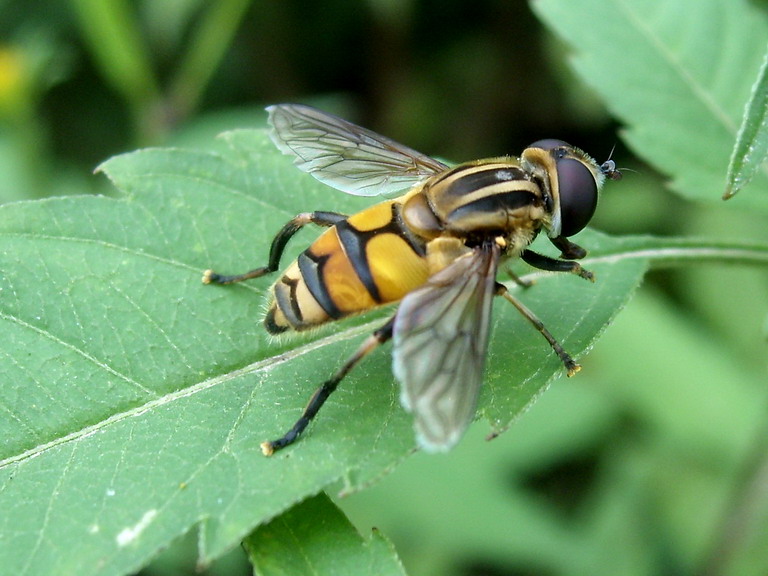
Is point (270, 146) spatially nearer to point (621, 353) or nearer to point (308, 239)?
point (308, 239)

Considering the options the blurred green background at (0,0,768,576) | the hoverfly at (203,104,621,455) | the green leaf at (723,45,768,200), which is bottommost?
the blurred green background at (0,0,768,576)

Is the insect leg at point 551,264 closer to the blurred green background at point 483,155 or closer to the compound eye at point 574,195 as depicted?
the compound eye at point 574,195

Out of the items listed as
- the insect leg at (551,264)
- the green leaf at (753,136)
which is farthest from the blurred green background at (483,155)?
the green leaf at (753,136)

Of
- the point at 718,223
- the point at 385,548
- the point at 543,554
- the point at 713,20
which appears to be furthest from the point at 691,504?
the point at 385,548

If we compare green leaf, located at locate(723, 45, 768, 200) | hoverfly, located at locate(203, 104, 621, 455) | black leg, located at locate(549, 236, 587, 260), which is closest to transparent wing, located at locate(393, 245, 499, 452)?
hoverfly, located at locate(203, 104, 621, 455)

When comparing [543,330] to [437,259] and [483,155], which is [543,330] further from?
[483,155]

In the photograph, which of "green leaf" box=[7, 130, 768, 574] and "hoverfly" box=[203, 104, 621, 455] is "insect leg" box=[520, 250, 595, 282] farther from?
"green leaf" box=[7, 130, 768, 574]

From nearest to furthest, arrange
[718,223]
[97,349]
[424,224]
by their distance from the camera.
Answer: [97,349]
[424,224]
[718,223]

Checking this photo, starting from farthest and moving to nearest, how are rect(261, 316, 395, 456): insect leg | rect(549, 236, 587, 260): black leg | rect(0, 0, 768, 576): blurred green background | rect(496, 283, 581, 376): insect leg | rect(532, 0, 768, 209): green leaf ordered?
rect(0, 0, 768, 576): blurred green background → rect(532, 0, 768, 209): green leaf → rect(549, 236, 587, 260): black leg → rect(496, 283, 581, 376): insect leg → rect(261, 316, 395, 456): insect leg
